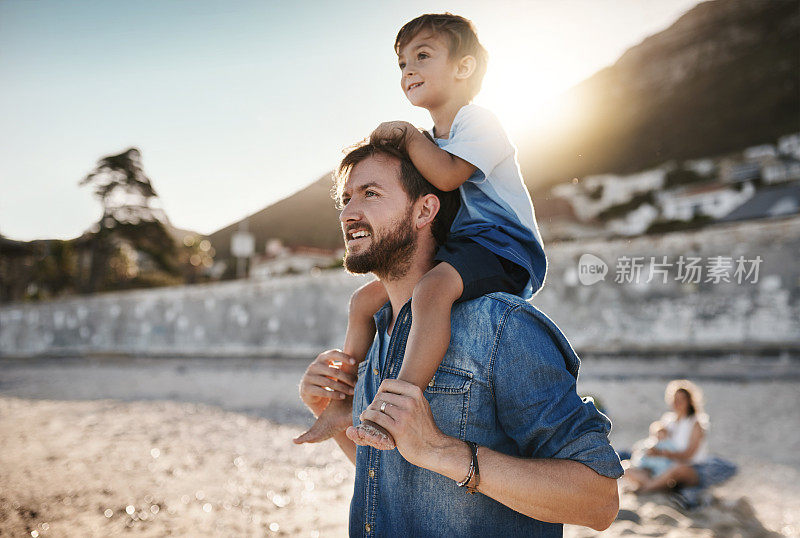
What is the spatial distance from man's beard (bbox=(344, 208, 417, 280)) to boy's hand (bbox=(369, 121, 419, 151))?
0.22m

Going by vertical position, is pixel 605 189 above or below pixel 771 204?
above

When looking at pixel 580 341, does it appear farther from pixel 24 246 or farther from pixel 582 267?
pixel 24 246

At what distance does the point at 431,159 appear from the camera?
63.5 inches

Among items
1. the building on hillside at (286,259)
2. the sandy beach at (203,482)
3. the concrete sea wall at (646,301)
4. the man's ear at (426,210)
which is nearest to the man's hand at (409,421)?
the man's ear at (426,210)

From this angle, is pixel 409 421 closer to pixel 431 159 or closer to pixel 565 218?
pixel 431 159

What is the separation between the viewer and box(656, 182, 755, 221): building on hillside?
152ft

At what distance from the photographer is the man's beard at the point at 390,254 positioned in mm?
1621

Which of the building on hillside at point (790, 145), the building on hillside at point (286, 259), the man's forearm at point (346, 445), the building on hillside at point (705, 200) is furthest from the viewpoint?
the building on hillside at point (790, 145)

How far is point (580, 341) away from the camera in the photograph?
574 inches

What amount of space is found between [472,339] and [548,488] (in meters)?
0.43

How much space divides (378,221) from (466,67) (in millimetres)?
767

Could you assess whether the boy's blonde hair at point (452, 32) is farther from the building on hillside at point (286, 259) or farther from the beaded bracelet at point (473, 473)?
the building on hillside at point (286, 259)

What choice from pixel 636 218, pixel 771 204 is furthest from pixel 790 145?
pixel 771 204

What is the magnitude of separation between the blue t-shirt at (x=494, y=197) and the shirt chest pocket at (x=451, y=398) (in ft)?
1.28
